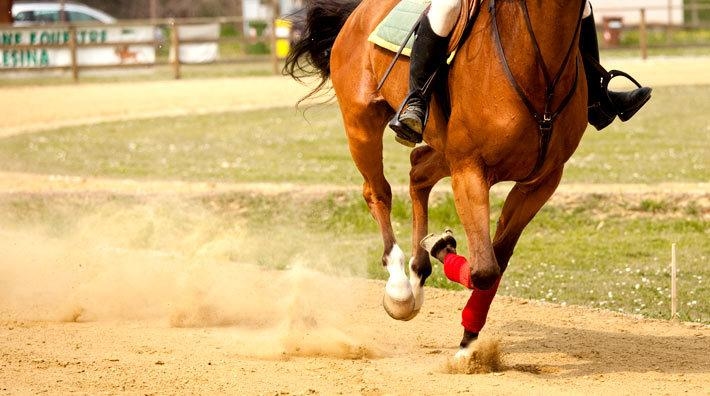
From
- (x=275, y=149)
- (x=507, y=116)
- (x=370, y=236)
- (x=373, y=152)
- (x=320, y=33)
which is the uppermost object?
(x=507, y=116)

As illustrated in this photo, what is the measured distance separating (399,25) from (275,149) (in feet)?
41.7

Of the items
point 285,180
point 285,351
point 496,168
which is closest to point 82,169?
point 285,180

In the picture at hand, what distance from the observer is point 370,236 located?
12914 mm

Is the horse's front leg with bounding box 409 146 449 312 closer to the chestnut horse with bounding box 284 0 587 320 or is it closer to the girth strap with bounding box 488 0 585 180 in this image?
the chestnut horse with bounding box 284 0 587 320

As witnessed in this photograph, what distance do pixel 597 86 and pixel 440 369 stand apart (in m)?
1.94

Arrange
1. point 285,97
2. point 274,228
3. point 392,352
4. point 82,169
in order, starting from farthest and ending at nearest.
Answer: point 285,97, point 82,169, point 274,228, point 392,352

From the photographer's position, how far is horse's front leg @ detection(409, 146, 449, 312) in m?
7.93

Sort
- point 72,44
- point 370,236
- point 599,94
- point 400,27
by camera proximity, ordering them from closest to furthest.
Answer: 1. point 599,94
2. point 400,27
3. point 370,236
4. point 72,44

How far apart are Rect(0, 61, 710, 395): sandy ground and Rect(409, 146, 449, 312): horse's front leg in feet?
1.71

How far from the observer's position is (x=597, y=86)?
741 cm

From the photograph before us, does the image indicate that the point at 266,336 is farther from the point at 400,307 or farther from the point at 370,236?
the point at 370,236

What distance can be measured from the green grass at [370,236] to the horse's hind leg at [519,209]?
2.11 meters

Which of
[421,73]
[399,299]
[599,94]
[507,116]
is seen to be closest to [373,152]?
[399,299]

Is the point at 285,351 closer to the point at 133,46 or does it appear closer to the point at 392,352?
the point at 392,352
